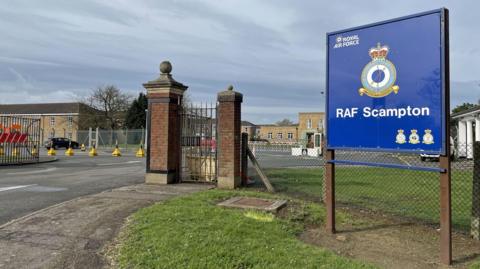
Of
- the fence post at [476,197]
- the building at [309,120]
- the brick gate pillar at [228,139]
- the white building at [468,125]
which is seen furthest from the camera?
the building at [309,120]

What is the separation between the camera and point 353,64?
5.74 meters

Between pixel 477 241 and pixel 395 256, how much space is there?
1678 mm

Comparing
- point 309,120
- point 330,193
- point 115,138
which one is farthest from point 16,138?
point 309,120

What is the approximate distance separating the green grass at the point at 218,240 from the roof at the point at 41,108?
80.6 metres

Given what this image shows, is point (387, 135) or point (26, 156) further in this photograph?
point (26, 156)

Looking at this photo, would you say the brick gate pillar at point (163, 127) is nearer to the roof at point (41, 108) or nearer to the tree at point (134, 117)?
the tree at point (134, 117)

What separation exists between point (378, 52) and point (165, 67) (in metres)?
6.57

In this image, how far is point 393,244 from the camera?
5.35 meters

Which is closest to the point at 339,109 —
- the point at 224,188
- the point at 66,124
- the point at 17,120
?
the point at 224,188

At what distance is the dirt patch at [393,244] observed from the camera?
470cm

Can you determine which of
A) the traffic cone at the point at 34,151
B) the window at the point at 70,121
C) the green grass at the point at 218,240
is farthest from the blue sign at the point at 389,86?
the window at the point at 70,121

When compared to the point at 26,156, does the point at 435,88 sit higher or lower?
higher

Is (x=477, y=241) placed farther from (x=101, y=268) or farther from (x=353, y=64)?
(x=101, y=268)

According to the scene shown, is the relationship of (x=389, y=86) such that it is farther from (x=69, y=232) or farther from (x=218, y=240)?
(x=69, y=232)
